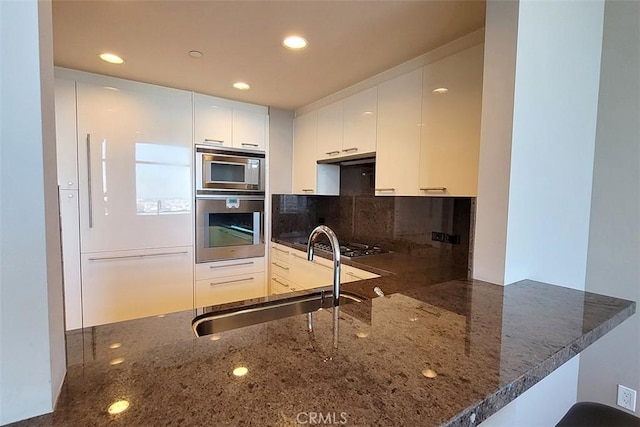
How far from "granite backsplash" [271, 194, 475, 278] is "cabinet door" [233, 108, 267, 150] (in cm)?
57

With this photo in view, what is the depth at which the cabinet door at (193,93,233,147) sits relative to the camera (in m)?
2.81

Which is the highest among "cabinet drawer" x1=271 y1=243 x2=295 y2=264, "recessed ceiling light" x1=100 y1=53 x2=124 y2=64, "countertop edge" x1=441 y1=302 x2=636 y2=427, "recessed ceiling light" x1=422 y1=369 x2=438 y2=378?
"recessed ceiling light" x1=100 y1=53 x2=124 y2=64

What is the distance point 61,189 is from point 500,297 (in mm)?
2828

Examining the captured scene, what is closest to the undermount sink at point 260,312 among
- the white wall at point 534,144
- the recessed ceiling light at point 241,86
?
the white wall at point 534,144

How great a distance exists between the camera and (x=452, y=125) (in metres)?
1.80

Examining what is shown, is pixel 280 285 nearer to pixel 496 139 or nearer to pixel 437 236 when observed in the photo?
pixel 437 236

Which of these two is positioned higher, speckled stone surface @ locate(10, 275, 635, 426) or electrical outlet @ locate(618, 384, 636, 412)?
speckled stone surface @ locate(10, 275, 635, 426)

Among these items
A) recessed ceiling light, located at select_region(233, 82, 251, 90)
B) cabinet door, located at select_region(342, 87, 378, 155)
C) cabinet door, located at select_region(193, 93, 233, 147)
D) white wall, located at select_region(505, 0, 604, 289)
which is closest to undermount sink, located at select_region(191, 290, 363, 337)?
white wall, located at select_region(505, 0, 604, 289)

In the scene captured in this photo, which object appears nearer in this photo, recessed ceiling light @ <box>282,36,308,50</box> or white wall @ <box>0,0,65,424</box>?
white wall @ <box>0,0,65,424</box>

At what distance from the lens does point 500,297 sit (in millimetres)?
1123

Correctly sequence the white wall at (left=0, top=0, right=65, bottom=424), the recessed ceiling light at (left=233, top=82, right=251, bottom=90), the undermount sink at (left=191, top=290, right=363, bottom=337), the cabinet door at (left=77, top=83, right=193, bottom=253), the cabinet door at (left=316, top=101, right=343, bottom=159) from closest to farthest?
the white wall at (left=0, top=0, right=65, bottom=424) → the undermount sink at (left=191, top=290, right=363, bottom=337) → the cabinet door at (left=77, top=83, right=193, bottom=253) → the recessed ceiling light at (left=233, top=82, right=251, bottom=90) → the cabinet door at (left=316, top=101, right=343, bottom=159)

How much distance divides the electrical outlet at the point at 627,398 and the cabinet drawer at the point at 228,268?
2683mm

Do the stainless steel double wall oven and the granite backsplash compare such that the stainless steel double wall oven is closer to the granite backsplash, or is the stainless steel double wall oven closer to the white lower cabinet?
the white lower cabinet

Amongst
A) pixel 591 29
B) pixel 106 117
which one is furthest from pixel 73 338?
pixel 591 29
